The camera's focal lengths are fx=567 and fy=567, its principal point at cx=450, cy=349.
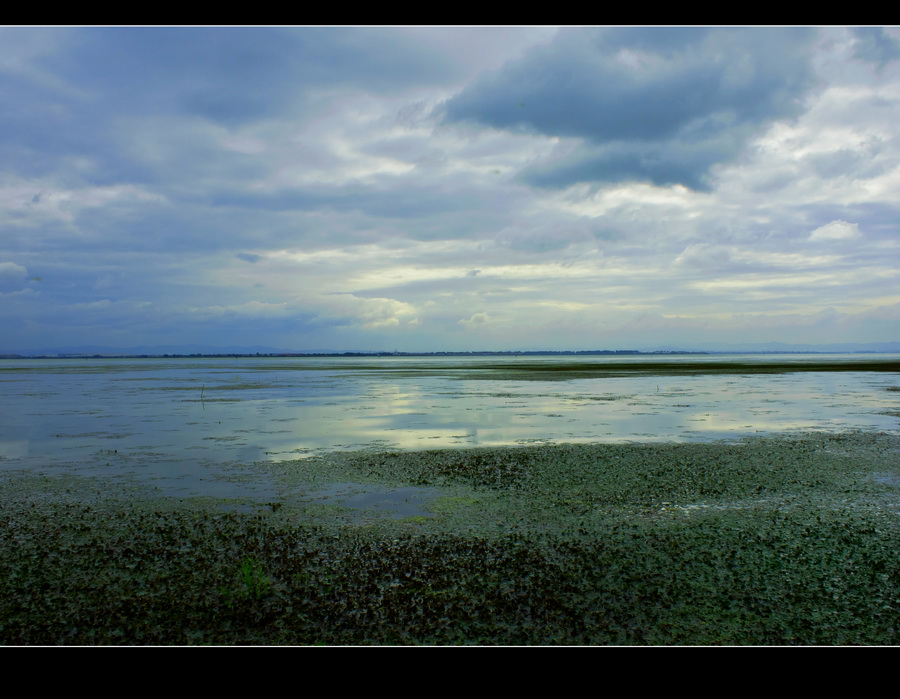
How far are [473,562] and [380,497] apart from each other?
4.41 meters

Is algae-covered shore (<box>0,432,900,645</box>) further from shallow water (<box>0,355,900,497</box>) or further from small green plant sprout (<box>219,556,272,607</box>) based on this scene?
shallow water (<box>0,355,900,497</box>)

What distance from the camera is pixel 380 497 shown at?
12.2 m

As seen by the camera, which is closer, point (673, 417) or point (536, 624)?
point (536, 624)

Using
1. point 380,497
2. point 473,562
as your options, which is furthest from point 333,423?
point 473,562

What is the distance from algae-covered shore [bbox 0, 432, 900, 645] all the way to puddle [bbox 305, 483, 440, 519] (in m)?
0.11

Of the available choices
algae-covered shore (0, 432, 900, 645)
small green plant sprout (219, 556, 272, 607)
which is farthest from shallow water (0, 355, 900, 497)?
small green plant sprout (219, 556, 272, 607)

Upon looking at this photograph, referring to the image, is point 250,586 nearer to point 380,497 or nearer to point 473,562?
point 473,562

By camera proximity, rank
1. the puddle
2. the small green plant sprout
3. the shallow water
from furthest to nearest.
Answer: the shallow water < the puddle < the small green plant sprout

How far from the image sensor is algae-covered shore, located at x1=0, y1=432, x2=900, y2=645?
20.7 feet

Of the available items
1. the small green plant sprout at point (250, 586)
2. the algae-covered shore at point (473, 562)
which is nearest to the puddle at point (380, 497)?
the algae-covered shore at point (473, 562)
